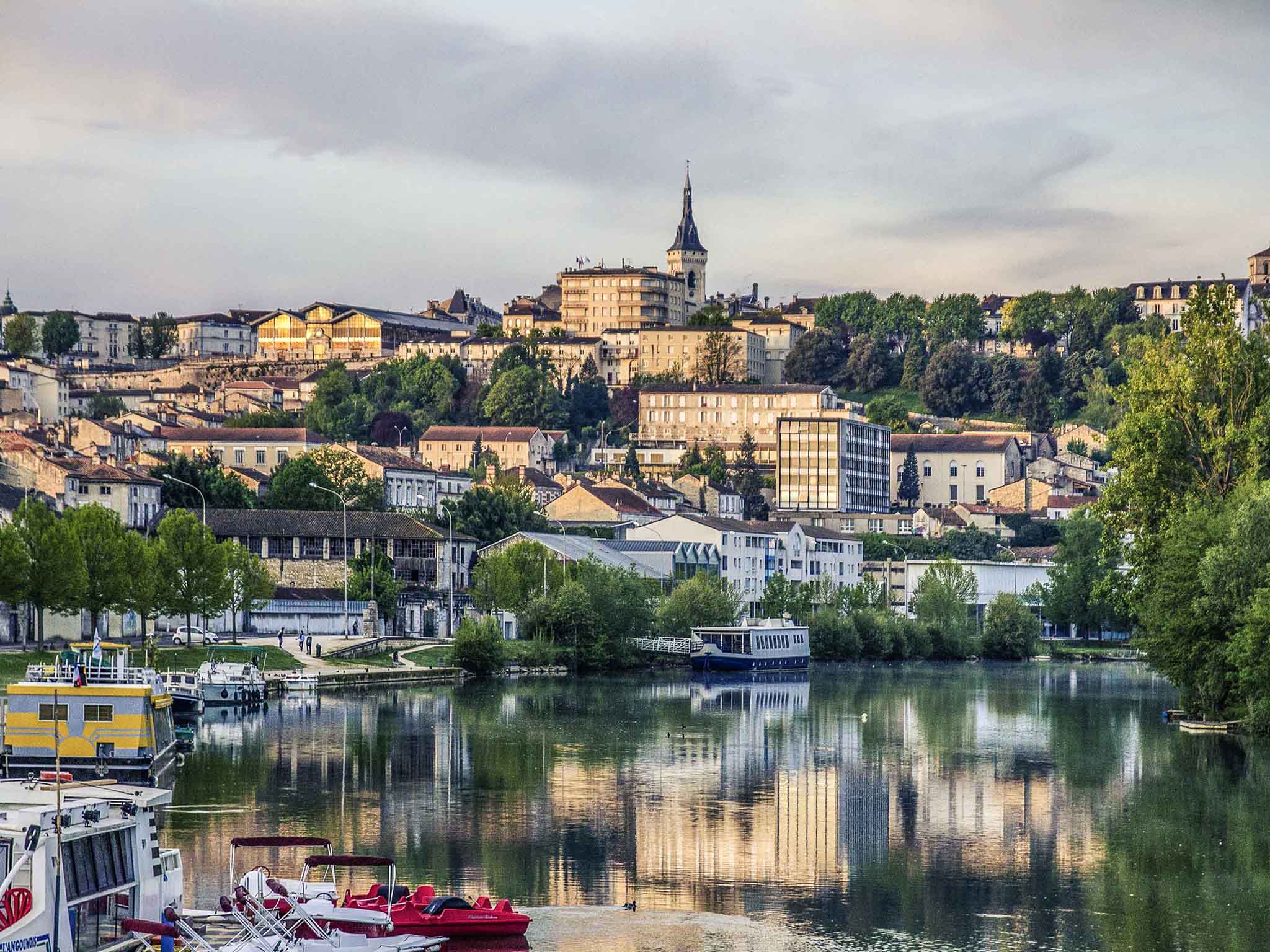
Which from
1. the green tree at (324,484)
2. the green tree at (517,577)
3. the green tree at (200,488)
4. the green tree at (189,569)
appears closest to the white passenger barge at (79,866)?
the green tree at (189,569)

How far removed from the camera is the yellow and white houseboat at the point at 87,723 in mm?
46719

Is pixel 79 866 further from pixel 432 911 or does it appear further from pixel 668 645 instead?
pixel 668 645

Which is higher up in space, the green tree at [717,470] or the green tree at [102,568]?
the green tree at [717,470]

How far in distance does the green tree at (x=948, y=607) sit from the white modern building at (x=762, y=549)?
973 centimetres

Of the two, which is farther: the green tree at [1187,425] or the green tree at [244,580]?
the green tree at [244,580]

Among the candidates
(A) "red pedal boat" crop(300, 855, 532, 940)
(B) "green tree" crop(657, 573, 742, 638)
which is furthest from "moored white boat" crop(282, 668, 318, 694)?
(A) "red pedal boat" crop(300, 855, 532, 940)

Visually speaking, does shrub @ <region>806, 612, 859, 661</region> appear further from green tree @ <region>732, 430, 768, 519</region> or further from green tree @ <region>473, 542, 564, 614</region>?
green tree @ <region>732, 430, 768, 519</region>

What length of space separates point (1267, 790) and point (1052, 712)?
27.7 metres

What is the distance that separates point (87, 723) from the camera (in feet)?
160

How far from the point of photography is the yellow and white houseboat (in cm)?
4672

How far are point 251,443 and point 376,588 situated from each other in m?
70.6

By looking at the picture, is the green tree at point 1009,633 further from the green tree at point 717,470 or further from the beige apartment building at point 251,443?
the green tree at point 717,470

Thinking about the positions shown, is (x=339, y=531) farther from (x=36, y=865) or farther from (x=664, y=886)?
(x=36, y=865)

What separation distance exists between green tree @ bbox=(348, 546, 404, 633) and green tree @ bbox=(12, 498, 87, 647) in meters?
25.7
